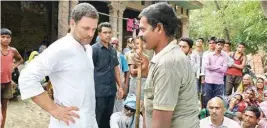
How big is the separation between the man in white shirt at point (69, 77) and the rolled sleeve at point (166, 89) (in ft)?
2.41

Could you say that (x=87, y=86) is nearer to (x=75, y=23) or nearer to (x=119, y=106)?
(x=75, y=23)

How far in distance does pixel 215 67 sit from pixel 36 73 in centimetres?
548

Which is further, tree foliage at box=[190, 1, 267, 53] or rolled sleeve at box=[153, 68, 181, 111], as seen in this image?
tree foliage at box=[190, 1, 267, 53]

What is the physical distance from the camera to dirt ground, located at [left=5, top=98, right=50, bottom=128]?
6691 millimetres

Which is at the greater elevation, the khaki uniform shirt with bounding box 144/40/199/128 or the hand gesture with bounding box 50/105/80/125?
the khaki uniform shirt with bounding box 144/40/199/128

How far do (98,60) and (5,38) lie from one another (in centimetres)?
164

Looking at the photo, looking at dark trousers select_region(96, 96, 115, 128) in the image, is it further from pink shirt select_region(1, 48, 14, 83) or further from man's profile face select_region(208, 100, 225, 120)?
pink shirt select_region(1, 48, 14, 83)

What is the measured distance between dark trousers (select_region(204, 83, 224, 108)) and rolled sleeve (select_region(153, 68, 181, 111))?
5700 mm

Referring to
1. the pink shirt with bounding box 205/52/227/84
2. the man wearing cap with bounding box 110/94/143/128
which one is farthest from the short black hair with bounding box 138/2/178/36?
the pink shirt with bounding box 205/52/227/84

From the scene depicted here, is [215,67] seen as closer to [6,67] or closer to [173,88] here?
[6,67]

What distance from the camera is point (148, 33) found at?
2.11 meters

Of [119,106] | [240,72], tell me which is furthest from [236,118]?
[240,72]

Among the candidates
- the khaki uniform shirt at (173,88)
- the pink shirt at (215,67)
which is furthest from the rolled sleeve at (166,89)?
the pink shirt at (215,67)

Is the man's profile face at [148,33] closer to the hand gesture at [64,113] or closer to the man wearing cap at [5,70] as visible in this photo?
the hand gesture at [64,113]
